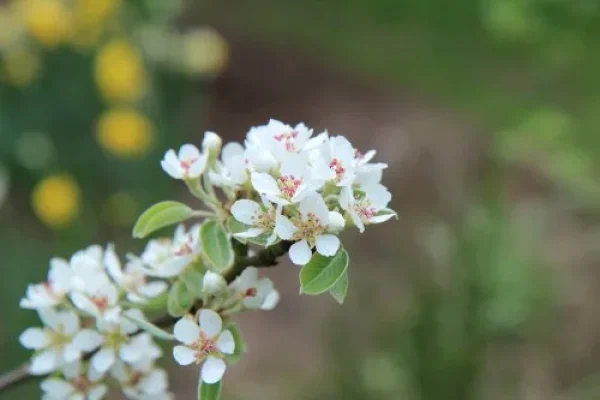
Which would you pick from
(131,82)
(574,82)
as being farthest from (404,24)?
(131,82)

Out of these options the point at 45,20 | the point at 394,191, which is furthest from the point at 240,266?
the point at 394,191

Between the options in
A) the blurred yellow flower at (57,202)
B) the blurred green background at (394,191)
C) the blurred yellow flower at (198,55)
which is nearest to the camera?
the blurred green background at (394,191)

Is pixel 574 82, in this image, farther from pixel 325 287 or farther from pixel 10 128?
pixel 325 287

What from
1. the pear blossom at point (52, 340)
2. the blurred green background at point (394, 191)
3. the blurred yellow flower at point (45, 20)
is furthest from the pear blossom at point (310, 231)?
the blurred yellow flower at point (45, 20)

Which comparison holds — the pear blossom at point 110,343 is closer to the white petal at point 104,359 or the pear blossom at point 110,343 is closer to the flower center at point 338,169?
the white petal at point 104,359

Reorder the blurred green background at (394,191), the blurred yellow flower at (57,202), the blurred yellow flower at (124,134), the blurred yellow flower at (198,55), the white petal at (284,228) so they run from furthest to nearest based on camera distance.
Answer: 1. the blurred yellow flower at (198,55)
2. the blurred yellow flower at (124,134)
3. the blurred yellow flower at (57,202)
4. the blurred green background at (394,191)
5. the white petal at (284,228)

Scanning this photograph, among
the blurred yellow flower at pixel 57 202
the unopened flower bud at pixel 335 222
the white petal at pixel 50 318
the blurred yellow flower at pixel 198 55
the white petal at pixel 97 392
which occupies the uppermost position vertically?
the blurred yellow flower at pixel 198 55

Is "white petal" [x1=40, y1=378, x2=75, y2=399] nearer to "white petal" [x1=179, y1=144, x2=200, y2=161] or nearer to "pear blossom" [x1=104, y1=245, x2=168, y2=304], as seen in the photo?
"pear blossom" [x1=104, y1=245, x2=168, y2=304]

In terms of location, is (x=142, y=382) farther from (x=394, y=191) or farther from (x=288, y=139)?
(x=394, y=191)
